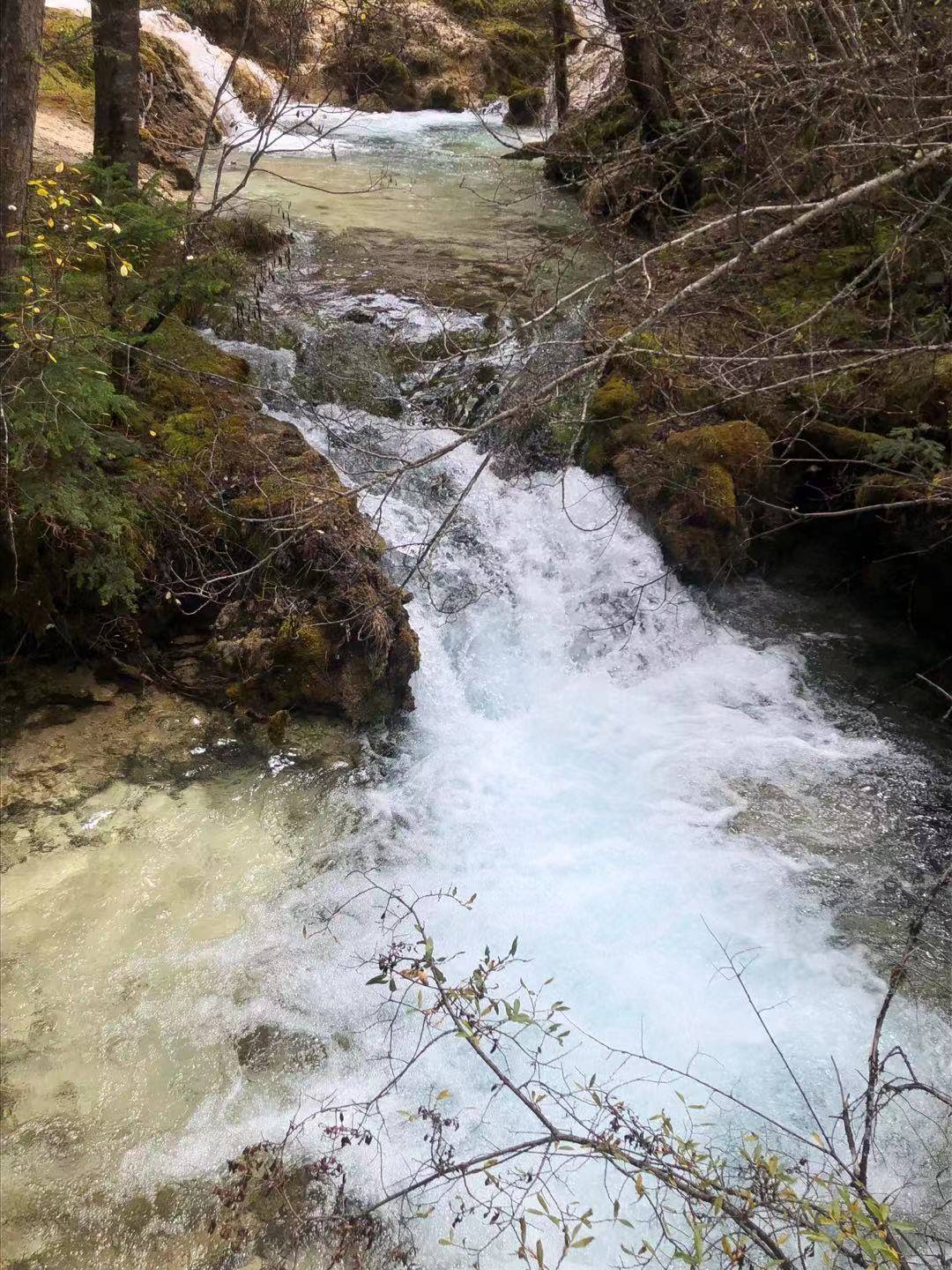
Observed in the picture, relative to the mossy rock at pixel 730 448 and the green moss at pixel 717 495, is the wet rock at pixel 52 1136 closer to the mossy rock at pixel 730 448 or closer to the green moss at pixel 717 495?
the green moss at pixel 717 495

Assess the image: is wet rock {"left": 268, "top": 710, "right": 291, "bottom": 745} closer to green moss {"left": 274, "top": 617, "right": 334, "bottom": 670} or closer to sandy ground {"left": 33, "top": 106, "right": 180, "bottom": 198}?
green moss {"left": 274, "top": 617, "right": 334, "bottom": 670}

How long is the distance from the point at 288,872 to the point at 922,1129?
116 inches

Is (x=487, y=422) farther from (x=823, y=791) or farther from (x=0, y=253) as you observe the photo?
(x=823, y=791)

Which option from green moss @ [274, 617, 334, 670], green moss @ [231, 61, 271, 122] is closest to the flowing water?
green moss @ [274, 617, 334, 670]

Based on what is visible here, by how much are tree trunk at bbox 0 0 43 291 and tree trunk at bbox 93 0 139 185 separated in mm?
1838

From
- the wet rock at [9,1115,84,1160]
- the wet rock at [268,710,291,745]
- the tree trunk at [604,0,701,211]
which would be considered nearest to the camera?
the wet rock at [9,1115,84,1160]

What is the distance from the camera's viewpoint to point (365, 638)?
5.10 meters

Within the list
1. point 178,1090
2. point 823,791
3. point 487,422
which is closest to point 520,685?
point 823,791

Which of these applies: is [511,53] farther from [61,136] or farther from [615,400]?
[615,400]

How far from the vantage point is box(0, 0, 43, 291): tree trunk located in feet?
12.2

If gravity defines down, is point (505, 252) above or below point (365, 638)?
above

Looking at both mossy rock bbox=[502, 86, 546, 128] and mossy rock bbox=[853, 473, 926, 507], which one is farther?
mossy rock bbox=[502, 86, 546, 128]

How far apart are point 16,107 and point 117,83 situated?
2453 mm

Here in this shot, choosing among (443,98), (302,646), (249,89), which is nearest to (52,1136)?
(302,646)
